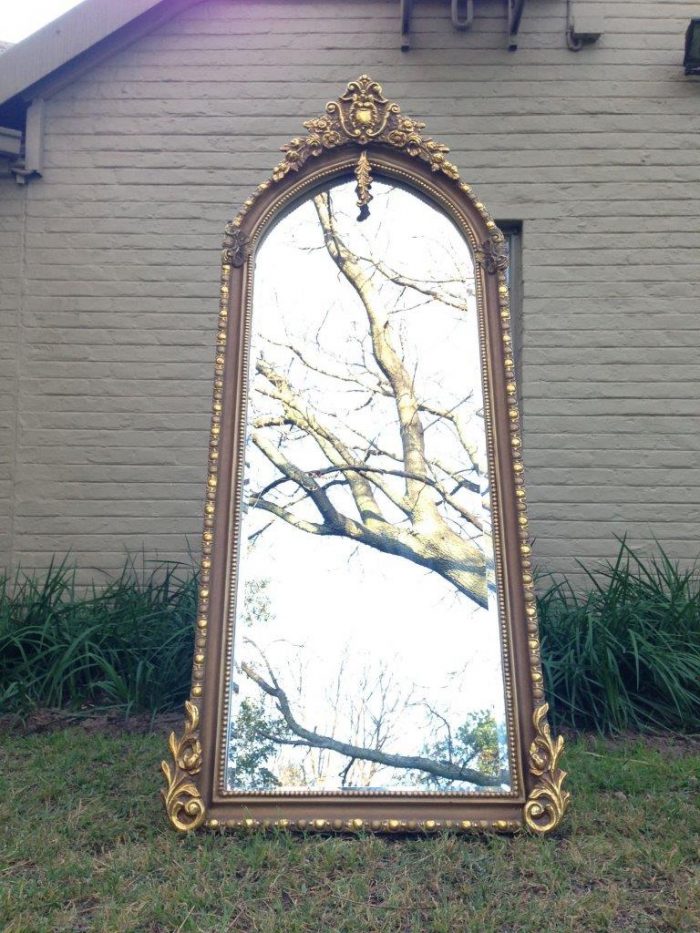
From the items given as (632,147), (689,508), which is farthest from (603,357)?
(632,147)

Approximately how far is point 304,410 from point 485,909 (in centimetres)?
200

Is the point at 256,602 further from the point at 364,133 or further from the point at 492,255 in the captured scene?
the point at 364,133

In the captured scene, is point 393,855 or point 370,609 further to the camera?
point 370,609

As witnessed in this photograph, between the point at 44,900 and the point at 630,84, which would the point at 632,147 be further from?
the point at 44,900

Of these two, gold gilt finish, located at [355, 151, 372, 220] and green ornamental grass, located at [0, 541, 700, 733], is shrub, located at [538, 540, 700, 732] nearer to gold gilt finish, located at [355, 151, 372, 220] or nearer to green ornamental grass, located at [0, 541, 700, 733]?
green ornamental grass, located at [0, 541, 700, 733]

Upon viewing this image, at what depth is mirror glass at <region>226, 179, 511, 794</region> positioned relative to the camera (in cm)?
313

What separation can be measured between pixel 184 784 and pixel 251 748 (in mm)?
261

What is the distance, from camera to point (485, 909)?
8.43ft

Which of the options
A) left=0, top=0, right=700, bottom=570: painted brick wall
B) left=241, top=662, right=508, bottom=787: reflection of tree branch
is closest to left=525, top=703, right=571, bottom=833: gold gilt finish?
left=241, top=662, right=508, bottom=787: reflection of tree branch

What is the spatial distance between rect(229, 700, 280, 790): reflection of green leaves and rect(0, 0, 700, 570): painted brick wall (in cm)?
266

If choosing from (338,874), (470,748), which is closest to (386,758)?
(470,748)

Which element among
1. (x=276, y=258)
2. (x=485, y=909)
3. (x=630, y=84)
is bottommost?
(x=485, y=909)

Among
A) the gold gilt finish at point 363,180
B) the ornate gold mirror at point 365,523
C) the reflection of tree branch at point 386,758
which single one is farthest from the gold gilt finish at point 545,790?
the gold gilt finish at point 363,180

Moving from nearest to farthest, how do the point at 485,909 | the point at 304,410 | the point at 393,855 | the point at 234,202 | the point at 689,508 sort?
the point at 485,909 < the point at 393,855 < the point at 304,410 < the point at 689,508 < the point at 234,202
